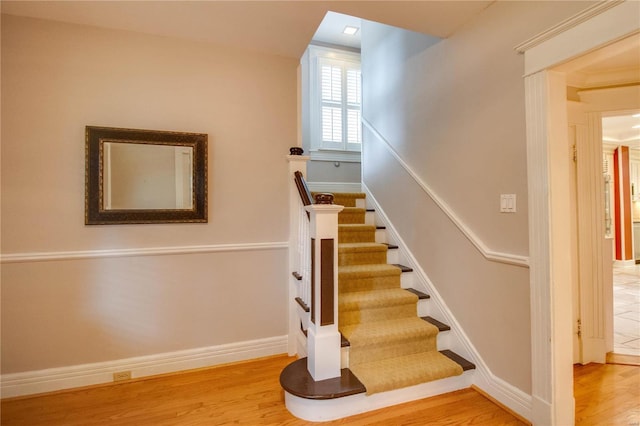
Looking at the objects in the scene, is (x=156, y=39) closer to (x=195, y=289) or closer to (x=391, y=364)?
(x=195, y=289)

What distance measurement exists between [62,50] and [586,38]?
3.17 m

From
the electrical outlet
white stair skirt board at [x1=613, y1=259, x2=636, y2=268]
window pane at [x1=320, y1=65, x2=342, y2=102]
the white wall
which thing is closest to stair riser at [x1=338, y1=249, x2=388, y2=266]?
the white wall

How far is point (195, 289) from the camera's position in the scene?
2.47 meters

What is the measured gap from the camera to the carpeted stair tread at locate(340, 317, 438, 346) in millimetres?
2170

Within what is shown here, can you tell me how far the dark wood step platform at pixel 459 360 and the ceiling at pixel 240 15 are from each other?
7.91ft

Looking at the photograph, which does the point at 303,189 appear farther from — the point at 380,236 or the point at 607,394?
the point at 607,394

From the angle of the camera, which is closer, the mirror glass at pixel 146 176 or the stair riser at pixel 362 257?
the mirror glass at pixel 146 176

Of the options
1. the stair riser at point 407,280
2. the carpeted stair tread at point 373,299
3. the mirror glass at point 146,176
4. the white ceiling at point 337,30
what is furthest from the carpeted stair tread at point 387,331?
the white ceiling at point 337,30

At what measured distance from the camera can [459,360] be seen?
2.21 metres

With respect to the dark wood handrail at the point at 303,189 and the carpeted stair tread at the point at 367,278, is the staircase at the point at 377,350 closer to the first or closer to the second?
the carpeted stair tread at the point at 367,278

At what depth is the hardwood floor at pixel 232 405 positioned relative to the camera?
6.01 feet

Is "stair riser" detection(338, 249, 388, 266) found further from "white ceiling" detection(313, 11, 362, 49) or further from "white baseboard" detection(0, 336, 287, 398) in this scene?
"white ceiling" detection(313, 11, 362, 49)

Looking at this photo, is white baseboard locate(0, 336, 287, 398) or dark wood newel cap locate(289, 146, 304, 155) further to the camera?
dark wood newel cap locate(289, 146, 304, 155)

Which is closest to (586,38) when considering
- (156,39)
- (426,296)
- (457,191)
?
(457,191)
